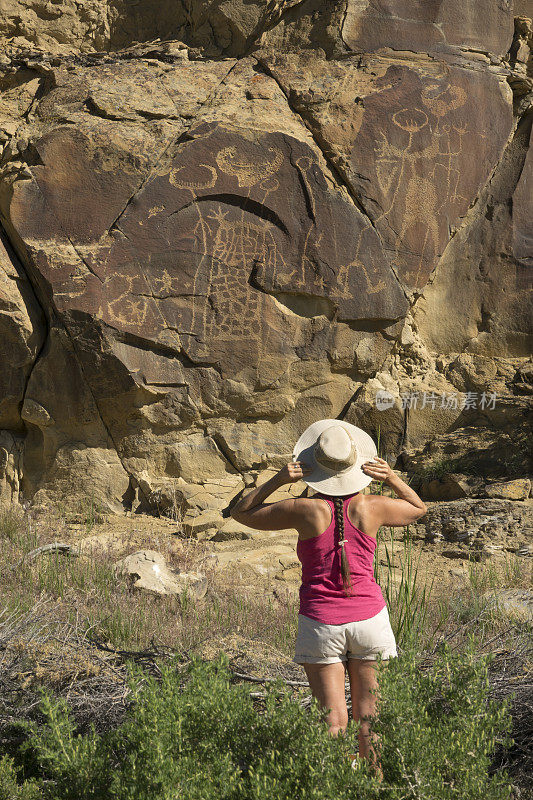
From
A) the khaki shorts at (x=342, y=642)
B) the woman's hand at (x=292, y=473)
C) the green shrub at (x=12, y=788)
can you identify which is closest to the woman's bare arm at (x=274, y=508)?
the woman's hand at (x=292, y=473)

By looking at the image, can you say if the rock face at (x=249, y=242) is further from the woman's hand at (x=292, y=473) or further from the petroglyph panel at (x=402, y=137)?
the woman's hand at (x=292, y=473)

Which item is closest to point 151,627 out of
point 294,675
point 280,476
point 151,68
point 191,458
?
point 294,675

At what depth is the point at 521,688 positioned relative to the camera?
282 cm

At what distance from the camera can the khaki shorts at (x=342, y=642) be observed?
2.33 m

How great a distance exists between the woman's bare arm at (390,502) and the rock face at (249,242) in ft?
10.5

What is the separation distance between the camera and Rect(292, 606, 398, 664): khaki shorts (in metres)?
2.33

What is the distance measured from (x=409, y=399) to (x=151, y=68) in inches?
129

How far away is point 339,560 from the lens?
241cm

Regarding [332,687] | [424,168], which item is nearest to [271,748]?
[332,687]

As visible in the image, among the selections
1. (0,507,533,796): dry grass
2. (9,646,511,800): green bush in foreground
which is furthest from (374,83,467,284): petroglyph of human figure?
(9,646,511,800): green bush in foreground

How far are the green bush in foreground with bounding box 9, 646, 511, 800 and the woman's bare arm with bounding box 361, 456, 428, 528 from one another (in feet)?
1.51

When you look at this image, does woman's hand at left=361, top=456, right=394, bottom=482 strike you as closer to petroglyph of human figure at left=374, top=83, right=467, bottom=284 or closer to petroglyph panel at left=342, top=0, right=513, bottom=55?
petroglyph of human figure at left=374, top=83, right=467, bottom=284

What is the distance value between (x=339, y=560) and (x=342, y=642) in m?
0.25

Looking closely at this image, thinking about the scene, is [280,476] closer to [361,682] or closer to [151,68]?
[361,682]
